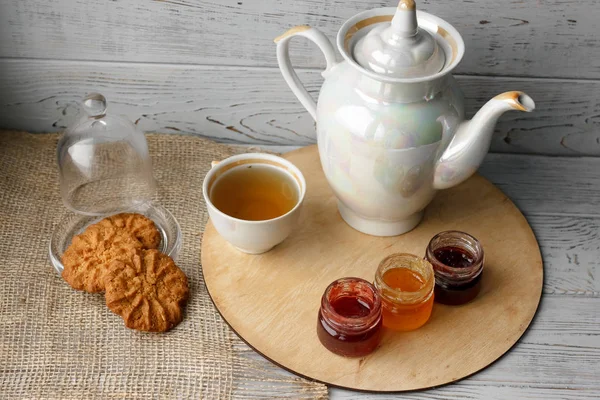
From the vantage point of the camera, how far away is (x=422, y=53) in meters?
0.83

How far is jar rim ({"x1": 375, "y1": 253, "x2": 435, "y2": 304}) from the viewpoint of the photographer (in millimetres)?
844

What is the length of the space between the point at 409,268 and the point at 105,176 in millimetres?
487

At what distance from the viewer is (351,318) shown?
2.69ft

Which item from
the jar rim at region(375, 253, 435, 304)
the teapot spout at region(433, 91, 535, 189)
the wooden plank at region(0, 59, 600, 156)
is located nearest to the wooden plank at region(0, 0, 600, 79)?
the wooden plank at region(0, 59, 600, 156)

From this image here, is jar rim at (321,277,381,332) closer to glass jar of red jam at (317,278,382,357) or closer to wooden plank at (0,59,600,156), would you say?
glass jar of red jam at (317,278,382,357)

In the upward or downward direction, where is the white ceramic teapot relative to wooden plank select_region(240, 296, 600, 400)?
upward

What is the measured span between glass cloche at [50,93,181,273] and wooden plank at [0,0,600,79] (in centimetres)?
12

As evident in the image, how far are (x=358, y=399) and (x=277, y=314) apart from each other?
0.15 metres

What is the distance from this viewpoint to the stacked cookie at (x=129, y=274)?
88 cm

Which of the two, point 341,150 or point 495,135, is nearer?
point 341,150

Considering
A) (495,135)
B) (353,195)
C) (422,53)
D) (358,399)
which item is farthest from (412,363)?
(495,135)

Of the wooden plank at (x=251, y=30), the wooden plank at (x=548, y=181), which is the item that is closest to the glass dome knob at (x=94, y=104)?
the wooden plank at (x=251, y=30)

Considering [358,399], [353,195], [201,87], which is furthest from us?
[201,87]

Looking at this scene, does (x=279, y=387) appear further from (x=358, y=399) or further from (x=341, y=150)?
(x=341, y=150)
